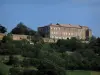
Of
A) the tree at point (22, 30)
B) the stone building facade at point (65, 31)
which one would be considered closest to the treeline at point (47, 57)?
the tree at point (22, 30)

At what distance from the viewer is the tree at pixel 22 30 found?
206 feet

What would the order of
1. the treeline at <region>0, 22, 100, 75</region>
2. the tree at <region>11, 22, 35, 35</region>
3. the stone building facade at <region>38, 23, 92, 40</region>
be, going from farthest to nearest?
1. the stone building facade at <region>38, 23, 92, 40</region>
2. the tree at <region>11, 22, 35, 35</region>
3. the treeline at <region>0, 22, 100, 75</region>

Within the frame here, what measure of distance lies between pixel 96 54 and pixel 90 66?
7.57 metres

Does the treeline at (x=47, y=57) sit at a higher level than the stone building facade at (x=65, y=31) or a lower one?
lower

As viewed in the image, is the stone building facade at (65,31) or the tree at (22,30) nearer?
the tree at (22,30)

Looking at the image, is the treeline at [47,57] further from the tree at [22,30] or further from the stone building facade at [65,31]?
the stone building facade at [65,31]

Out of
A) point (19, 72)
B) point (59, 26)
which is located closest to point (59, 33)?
point (59, 26)

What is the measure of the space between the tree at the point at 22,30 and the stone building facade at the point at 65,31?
26.8 feet

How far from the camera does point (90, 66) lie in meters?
40.8

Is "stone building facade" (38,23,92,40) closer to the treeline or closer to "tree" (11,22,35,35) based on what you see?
"tree" (11,22,35,35)

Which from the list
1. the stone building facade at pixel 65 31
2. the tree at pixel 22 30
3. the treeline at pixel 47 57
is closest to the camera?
the treeline at pixel 47 57

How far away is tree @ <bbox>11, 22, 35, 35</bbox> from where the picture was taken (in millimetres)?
62688

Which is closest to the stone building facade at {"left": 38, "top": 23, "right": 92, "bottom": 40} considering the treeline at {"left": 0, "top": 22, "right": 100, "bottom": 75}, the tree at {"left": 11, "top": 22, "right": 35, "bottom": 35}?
the tree at {"left": 11, "top": 22, "right": 35, "bottom": 35}

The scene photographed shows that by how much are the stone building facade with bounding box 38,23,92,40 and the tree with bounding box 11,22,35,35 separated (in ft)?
26.8
